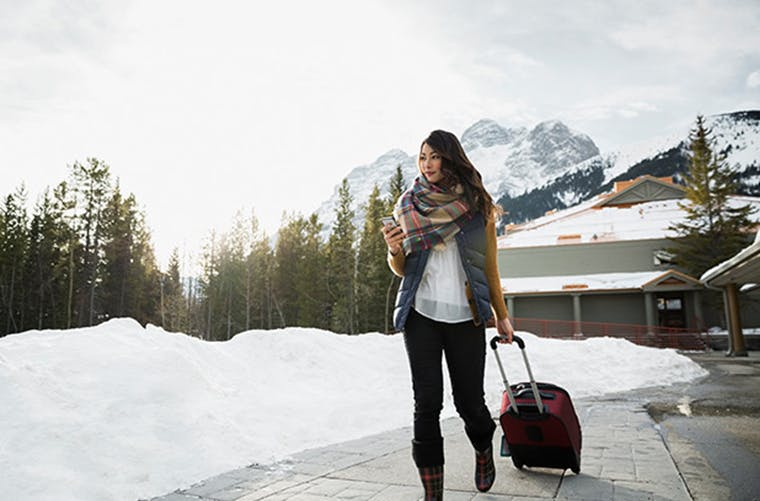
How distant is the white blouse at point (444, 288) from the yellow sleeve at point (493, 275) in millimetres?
207

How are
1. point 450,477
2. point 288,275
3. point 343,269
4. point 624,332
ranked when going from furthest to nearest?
1. point 288,275
2. point 343,269
3. point 624,332
4. point 450,477

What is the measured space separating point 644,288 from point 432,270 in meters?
26.4

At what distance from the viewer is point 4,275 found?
34969 mm

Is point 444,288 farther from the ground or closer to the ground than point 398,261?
closer to the ground

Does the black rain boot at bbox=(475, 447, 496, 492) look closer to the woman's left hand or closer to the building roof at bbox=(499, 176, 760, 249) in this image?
the woman's left hand

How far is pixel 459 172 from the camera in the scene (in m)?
2.68

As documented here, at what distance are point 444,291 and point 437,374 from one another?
40 centimetres

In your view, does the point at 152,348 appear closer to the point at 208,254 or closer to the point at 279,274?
the point at 279,274

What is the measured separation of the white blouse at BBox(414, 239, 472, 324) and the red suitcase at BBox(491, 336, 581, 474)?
52cm

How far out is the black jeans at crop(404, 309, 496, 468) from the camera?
239 cm

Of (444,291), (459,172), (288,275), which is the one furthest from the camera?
(288,275)

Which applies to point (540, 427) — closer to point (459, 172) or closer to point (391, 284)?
point (459, 172)

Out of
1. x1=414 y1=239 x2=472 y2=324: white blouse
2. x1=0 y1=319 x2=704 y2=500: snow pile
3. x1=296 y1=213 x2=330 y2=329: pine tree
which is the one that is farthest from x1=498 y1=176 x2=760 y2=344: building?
x1=414 y1=239 x2=472 y2=324: white blouse

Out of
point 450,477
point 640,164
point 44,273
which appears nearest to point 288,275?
point 44,273
